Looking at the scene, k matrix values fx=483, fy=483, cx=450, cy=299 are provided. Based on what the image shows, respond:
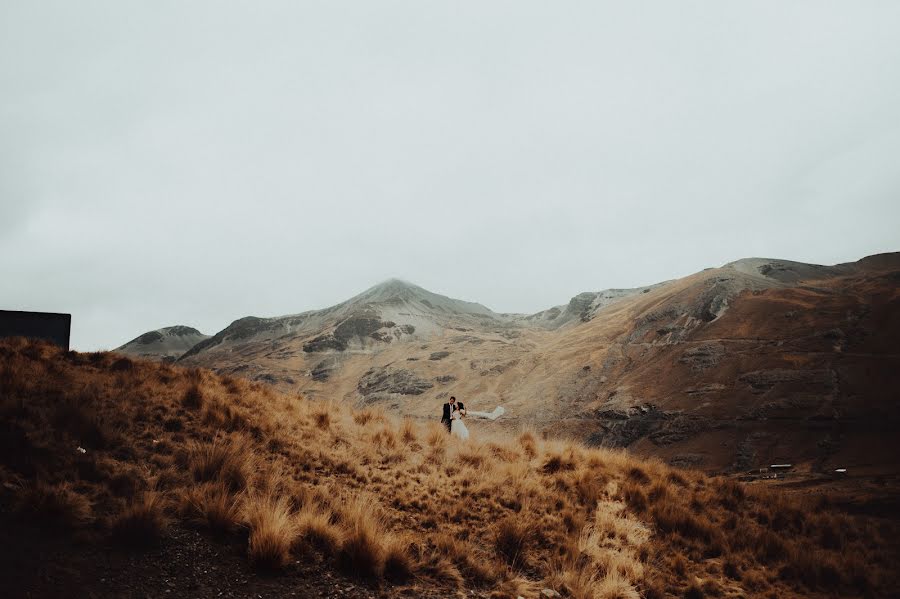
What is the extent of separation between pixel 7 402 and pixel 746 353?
5051cm

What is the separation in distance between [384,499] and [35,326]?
11215 mm

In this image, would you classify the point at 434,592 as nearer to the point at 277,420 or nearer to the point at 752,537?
the point at 277,420

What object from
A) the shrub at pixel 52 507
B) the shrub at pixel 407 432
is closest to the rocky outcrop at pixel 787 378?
the shrub at pixel 407 432

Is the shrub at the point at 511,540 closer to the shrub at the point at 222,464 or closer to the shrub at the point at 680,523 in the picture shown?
the shrub at the point at 680,523

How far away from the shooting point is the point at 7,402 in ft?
23.2

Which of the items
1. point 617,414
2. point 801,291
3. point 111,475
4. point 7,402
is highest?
point 801,291

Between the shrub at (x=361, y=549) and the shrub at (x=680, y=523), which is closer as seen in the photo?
the shrub at (x=361, y=549)

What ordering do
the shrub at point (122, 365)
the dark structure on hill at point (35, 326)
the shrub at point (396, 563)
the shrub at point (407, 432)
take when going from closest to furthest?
the shrub at point (396, 563)
the shrub at point (122, 365)
the shrub at point (407, 432)
the dark structure on hill at point (35, 326)

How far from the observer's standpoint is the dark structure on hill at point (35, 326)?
12.6m

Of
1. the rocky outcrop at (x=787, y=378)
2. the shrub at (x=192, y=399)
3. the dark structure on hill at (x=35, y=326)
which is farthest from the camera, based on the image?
the rocky outcrop at (x=787, y=378)

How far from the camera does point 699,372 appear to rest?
44.8m

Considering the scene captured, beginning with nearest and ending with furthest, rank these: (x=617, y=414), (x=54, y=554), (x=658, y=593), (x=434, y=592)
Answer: (x=54, y=554) < (x=434, y=592) < (x=658, y=593) < (x=617, y=414)

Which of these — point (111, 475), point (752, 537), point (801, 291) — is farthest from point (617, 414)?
point (111, 475)

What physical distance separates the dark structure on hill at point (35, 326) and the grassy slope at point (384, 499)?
237 centimetres
